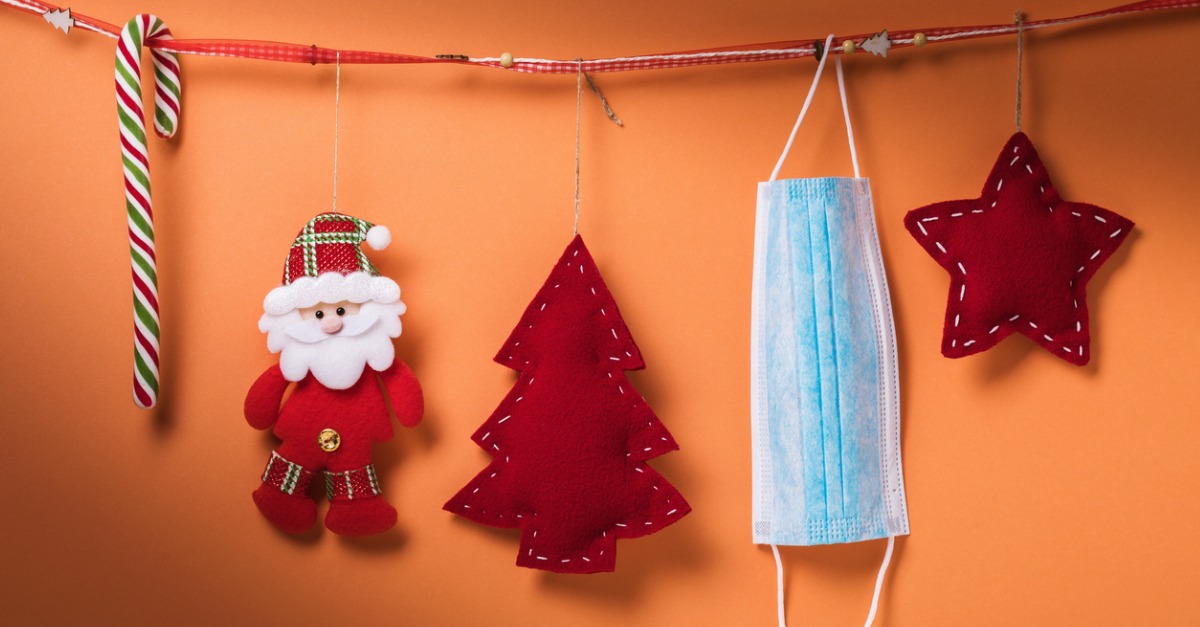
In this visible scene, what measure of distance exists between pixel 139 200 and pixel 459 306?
19.0 inches

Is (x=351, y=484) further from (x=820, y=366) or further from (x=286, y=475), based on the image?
(x=820, y=366)

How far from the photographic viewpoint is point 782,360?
4.48ft

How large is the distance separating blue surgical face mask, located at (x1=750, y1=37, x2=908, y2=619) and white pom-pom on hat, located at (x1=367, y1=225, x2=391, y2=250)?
0.54 meters

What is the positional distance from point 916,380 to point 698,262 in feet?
1.25

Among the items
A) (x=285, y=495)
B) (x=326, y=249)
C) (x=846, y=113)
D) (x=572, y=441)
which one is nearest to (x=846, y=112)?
(x=846, y=113)

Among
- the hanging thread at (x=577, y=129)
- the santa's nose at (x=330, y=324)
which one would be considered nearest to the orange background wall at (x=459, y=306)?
the hanging thread at (x=577, y=129)

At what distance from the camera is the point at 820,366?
1.35 meters

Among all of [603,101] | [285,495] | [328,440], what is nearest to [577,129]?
[603,101]

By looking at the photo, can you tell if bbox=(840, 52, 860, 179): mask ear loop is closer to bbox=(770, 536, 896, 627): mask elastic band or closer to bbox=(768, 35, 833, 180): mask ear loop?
bbox=(768, 35, 833, 180): mask ear loop

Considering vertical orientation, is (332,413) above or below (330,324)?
below

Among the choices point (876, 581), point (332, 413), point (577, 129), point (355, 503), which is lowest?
point (876, 581)

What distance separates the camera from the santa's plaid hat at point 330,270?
1304 mm

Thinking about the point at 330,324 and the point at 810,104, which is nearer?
the point at 330,324

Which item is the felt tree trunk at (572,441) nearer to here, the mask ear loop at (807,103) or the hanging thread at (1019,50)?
the mask ear loop at (807,103)
